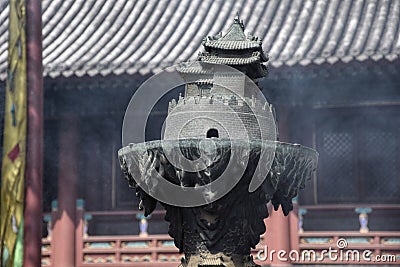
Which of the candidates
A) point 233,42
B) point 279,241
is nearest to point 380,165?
point 279,241

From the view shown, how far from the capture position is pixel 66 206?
1146cm

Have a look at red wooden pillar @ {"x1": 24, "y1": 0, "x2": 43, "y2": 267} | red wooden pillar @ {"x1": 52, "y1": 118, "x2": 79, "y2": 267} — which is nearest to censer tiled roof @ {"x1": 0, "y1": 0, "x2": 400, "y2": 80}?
red wooden pillar @ {"x1": 52, "y1": 118, "x2": 79, "y2": 267}

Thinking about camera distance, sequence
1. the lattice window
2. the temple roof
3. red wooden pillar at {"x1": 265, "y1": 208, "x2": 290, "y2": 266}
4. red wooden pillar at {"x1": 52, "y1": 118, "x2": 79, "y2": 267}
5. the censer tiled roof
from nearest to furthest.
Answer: the temple roof → the censer tiled roof → red wooden pillar at {"x1": 265, "y1": 208, "x2": 290, "y2": 266} → the lattice window → red wooden pillar at {"x1": 52, "y1": 118, "x2": 79, "y2": 267}

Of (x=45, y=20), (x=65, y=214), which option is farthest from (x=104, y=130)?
(x=45, y=20)

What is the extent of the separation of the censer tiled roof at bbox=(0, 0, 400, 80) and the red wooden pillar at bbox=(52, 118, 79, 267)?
109 centimetres

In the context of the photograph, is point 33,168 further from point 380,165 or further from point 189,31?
point 380,165

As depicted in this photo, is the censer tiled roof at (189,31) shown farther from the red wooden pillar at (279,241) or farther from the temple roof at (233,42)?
the temple roof at (233,42)

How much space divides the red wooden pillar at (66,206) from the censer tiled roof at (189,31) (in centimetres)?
109

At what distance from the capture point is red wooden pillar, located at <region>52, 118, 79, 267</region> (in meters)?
11.4

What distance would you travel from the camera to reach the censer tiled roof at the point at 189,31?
418 inches

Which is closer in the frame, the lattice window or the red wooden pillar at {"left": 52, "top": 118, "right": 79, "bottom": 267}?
the lattice window

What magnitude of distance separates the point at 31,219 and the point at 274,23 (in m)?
4.77

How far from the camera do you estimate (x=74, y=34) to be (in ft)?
41.9

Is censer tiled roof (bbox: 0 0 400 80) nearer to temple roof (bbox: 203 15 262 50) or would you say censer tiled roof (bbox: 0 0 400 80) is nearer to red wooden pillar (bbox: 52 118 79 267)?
red wooden pillar (bbox: 52 118 79 267)
